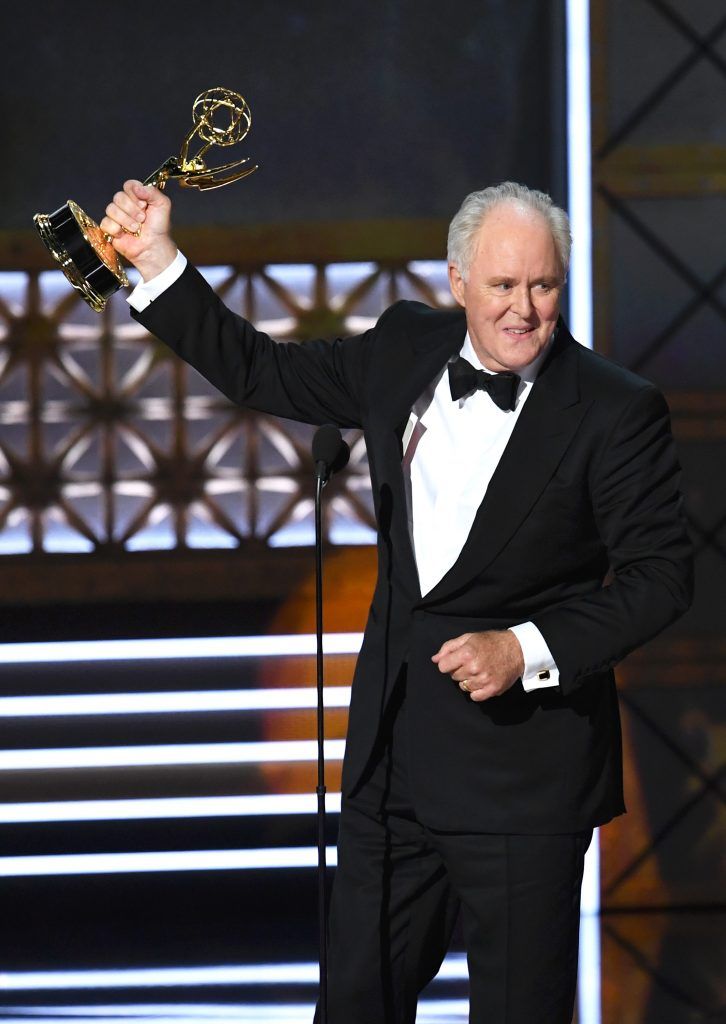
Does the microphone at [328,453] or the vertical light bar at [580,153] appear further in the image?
the vertical light bar at [580,153]

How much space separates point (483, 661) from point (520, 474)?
280 mm

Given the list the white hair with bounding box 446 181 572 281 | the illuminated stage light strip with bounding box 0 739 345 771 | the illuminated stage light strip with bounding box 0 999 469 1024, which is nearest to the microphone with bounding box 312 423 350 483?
the white hair with bounding box 446 181 572 281

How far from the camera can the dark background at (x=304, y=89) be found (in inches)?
149

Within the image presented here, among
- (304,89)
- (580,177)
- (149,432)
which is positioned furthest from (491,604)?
(304,89)

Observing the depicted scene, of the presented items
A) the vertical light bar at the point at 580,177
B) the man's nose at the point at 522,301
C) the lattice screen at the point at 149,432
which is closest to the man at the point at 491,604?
the man's nose at the point at 522,301

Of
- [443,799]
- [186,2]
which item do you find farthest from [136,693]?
[443,799]

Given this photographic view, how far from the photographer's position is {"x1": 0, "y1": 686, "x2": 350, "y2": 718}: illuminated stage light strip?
3.96 meters

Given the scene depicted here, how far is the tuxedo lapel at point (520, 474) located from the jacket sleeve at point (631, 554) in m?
0.06

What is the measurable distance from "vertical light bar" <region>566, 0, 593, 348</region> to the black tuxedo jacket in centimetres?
185

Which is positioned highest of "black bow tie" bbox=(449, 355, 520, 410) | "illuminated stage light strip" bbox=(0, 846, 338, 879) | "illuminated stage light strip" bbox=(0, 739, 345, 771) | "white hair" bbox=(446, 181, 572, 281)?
"white hair" bbox=(446, 181, 572, 281)

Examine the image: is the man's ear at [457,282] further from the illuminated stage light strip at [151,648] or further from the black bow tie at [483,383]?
the illuminated stage light strip at [151,648]

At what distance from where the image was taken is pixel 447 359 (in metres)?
1.98

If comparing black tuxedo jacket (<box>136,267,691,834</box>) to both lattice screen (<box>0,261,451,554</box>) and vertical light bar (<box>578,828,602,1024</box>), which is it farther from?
lattice screen (<box>0,261,451,554</box>)

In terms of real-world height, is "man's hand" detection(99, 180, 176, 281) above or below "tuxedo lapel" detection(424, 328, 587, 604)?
above
